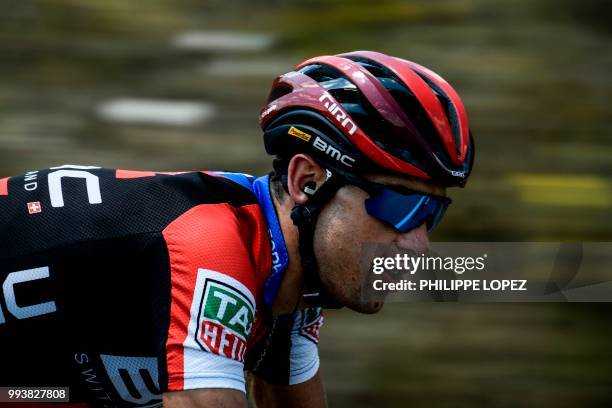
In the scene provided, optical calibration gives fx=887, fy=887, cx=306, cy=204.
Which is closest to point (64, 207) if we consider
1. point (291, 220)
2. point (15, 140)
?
point (291, 220)

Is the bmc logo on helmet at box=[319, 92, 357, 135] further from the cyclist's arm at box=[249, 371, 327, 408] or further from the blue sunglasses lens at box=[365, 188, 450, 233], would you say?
the cyclist's arm at box=[249, 371, 327, 408]

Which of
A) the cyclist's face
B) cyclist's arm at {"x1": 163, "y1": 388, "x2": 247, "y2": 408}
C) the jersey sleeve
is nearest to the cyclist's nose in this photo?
the cyclist's face

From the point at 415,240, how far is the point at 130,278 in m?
0.78

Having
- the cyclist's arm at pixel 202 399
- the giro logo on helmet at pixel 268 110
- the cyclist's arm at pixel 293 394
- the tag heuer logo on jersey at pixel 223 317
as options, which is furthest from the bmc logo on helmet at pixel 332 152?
the cyclist's arm at pixel 293 394

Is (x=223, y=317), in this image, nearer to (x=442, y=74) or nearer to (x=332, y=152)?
(x=332, y=152)

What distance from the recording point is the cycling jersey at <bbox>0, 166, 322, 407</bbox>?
6.92ft

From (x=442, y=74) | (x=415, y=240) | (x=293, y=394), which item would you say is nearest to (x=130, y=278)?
(x=415, y=240)

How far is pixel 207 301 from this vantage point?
2107 mm

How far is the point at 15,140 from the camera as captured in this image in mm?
4672

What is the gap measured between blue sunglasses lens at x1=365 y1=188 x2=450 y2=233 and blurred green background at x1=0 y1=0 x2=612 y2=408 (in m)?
1.82

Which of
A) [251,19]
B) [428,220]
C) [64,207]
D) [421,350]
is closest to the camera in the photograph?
[64,207]

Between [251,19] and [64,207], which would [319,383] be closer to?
[64,207]

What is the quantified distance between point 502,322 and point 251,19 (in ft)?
7.28

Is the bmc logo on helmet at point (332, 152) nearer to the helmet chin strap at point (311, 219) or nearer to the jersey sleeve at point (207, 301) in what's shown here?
the helmet chin strap at point (311, 219)
